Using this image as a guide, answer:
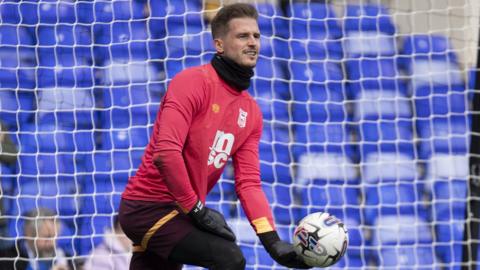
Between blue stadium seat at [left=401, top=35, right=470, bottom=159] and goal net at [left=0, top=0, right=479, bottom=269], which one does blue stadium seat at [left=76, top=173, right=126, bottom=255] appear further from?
blue stadium seat at [left=401, top=35, right=470, bottom=159]

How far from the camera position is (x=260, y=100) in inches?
262

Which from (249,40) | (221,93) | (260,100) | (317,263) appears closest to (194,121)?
(221,93)

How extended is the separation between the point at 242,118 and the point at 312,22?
2440 millimetres

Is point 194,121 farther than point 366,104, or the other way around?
point 366,104

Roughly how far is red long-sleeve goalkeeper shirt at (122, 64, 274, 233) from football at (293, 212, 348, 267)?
242 millimetres

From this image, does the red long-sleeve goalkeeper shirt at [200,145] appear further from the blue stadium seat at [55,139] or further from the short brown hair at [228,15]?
the blue stadium seat at [55,139]

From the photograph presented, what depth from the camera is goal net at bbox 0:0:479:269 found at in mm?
6496

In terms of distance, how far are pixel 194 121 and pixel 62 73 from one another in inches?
99.4

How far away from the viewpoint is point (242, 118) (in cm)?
449

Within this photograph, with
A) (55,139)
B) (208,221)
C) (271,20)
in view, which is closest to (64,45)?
(55,139)

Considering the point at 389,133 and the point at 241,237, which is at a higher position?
the point at 389,133

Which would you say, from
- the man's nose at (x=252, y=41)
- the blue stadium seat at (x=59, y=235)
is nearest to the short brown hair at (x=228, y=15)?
the man's nose at (x=252, y=41)

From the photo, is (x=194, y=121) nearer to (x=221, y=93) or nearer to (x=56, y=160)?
(x=221, y=93)

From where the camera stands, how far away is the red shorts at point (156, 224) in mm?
4238
